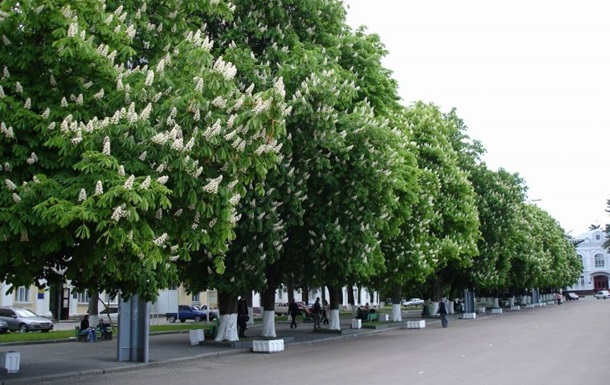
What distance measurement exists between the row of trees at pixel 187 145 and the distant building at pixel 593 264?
491 ft

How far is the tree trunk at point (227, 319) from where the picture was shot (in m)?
27.2

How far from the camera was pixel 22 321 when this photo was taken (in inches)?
1651

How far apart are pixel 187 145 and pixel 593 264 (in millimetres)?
167549

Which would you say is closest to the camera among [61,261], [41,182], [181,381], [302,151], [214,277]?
[41,182]

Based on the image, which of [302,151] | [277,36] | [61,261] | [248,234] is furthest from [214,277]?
[61,261]

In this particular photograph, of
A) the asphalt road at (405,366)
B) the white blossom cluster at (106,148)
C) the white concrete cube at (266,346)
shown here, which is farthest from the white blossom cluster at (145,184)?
the white concrete cube at (266,346)

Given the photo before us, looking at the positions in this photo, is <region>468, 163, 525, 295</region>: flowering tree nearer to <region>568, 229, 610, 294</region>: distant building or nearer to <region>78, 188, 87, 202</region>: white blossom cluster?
<region>78, 188, 87, 202</region>: white blossom cluster

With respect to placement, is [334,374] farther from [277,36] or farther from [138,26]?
[277,36]

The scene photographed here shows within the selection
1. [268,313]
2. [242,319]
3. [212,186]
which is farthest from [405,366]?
[242,319]

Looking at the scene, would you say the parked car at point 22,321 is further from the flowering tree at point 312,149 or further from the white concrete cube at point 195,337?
the flowering tree at point 312,149

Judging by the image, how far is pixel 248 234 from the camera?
23.4 meters

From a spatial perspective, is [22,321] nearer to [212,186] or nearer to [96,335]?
[96,335]

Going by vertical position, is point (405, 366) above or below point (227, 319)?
below

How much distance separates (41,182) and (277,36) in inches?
545
